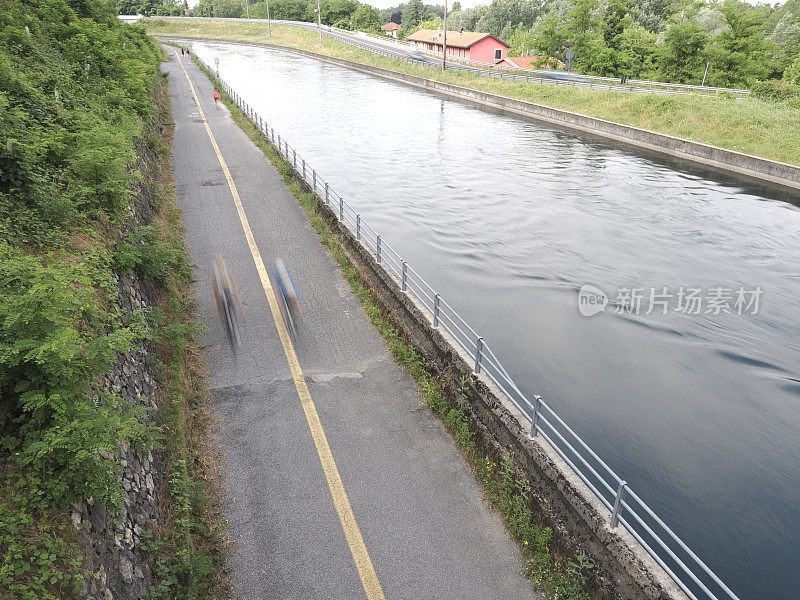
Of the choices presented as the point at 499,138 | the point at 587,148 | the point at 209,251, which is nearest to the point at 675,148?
the point at 587,148

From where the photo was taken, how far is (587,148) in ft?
114

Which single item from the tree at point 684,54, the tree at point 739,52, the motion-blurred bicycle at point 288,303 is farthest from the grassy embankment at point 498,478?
the tree at point 684,54

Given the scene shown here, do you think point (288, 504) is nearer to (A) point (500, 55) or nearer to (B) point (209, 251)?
(B) point (209, 251)

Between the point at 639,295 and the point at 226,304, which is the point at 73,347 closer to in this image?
the point at 226,304

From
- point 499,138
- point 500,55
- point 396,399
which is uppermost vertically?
point 500,55

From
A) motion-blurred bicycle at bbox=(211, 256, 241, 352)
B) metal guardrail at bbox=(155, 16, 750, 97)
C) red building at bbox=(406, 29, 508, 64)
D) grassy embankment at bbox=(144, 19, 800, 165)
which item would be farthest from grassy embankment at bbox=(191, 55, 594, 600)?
red building at bbox=(406, 29, 508, 64)

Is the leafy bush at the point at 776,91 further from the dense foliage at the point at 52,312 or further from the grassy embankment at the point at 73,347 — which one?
the dense foliage at the point at 52,312

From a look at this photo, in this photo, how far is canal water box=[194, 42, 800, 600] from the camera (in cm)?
976

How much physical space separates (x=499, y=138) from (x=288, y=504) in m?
33.2

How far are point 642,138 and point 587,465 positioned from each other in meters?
35.2

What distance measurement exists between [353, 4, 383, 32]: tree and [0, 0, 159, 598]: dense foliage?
10803 centimetres
